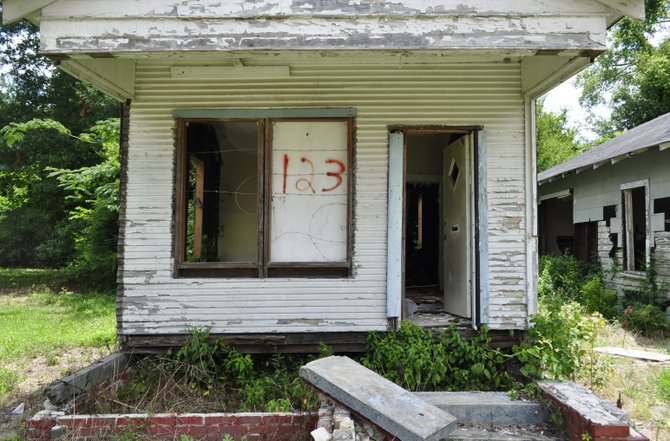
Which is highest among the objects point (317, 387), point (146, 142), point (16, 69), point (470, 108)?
point (16, 69)

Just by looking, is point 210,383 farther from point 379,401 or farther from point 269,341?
point 379,401

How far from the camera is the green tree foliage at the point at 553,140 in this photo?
90.9 feet

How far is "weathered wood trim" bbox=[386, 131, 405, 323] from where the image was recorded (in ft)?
16.7

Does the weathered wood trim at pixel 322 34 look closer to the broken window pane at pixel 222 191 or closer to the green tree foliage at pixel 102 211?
the broken window pane at pixel 222 191

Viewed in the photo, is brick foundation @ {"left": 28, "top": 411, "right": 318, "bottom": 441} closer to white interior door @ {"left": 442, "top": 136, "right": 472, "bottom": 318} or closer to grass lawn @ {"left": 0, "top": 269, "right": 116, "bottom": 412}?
grass lawn @ {"left": 0, "top": 269, "right": 116, "bottom": 412}

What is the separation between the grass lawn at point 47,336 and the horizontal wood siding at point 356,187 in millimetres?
1803

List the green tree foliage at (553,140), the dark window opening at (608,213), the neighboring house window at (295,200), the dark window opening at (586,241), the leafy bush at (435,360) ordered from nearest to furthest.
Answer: the leafy bush at (435,360), the neighboring house window at (295,200), the dark window opening at (608,213), the dark window opening at (586,241), the green tree foliage at (553,140)

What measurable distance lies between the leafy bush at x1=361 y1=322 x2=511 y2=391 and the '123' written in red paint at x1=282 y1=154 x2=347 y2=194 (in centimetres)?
164

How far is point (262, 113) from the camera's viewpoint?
5273mm

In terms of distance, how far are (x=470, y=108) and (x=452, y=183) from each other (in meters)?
1.20

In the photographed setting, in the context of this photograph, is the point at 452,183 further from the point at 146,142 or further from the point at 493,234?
the point at 146,142

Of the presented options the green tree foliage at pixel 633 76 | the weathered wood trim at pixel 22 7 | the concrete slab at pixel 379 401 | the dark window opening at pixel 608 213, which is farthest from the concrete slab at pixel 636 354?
the green tree foliage at pixel 633 76

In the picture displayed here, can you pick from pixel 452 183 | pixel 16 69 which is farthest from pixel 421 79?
pixel 16 69

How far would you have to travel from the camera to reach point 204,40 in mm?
3896
